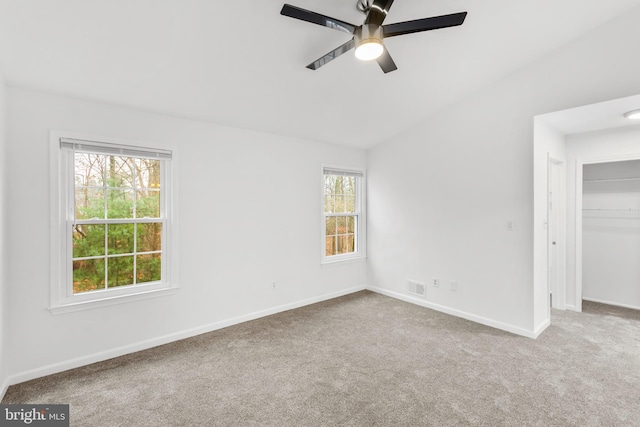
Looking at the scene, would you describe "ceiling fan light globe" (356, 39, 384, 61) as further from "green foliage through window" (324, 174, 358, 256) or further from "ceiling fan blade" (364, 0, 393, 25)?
"green foliage through window" (324, 174, 358, 256)

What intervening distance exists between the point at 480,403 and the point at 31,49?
3995 millimetres

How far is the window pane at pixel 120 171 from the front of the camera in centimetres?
295

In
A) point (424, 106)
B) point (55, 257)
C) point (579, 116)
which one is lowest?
point (55, 257)

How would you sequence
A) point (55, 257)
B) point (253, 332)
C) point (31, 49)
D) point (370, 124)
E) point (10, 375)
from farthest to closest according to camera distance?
point (370, 124)
point (253, 332)
point (55, 257)
point (10, 375)
point (31, 49)

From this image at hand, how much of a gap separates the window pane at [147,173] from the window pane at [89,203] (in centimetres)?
35

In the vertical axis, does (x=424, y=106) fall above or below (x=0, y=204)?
above

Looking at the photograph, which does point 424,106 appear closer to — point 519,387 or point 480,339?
point 480,339

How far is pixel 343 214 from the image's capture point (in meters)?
4.92

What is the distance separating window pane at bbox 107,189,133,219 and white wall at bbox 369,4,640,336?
3.40 metres

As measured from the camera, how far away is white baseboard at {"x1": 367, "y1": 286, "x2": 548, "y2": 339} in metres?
3.32

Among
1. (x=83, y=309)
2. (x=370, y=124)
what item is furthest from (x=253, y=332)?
(x=370, y=124)

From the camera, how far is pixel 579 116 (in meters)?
3.25

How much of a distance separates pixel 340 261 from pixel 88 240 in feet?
10.4

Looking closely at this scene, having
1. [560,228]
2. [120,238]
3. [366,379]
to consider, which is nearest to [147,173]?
[120,238]
